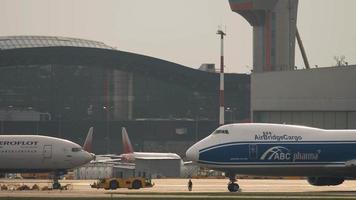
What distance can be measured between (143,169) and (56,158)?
33.4 meters

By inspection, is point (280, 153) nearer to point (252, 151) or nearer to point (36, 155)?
point (252, 151)

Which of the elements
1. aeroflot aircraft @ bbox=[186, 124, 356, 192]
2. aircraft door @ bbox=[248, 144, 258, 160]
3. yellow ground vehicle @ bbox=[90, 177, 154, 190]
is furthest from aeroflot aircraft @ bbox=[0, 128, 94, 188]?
aircraft door @ bbox=[248, 144, 258, 160]

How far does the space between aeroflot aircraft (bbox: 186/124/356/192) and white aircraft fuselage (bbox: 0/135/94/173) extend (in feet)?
48.7

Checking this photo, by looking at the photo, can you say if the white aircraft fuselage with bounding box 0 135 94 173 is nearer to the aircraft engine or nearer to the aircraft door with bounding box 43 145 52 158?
the aircraft door with bounding box 43 145 52 158

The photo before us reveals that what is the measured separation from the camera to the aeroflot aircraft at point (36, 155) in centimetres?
9812

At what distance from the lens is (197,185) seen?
4158 inches

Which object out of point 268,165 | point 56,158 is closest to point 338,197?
point 268,165

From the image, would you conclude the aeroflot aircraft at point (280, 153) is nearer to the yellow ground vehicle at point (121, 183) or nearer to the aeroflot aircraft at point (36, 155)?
the yellow ground vehicle at point (121, 183)

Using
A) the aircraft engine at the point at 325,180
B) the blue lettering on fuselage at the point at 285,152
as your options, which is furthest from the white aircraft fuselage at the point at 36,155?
the aircraft engine at the point at 325,180

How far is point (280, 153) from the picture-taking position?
8925cm

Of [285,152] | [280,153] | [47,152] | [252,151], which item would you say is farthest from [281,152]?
[47,152]

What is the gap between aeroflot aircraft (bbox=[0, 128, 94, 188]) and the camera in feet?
322

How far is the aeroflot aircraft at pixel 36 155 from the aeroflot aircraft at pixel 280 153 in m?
14.8

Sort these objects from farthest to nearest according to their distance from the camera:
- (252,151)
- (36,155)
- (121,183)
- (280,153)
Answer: (121,183) < (36,155) < (252,151) < (280,153)
